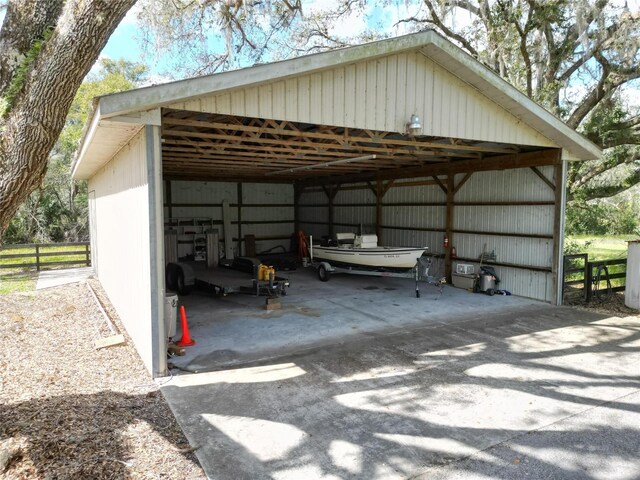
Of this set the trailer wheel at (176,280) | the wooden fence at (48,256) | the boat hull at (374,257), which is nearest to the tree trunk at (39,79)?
the trailer wheel at (176,280)

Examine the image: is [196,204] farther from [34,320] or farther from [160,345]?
[160,345]

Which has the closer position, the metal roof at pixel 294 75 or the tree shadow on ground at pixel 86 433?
the tree shadow on ground at pixel 86 433

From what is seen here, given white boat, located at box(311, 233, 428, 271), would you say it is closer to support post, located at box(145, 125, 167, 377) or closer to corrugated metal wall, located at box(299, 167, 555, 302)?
corrugated metal wall, located at box(299, 167, 555, 302)

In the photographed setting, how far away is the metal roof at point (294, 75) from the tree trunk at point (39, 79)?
1109 mm

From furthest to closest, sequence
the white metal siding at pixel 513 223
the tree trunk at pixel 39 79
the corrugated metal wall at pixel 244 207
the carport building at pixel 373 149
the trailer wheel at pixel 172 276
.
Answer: the corrugated metal wall at pixel 244 207 → the trailer wheel at pixel 172 276 → the white metal siding at pixel 513 223 → the carport building at pixel 373 149 → the tree trunk at pixel 39 79

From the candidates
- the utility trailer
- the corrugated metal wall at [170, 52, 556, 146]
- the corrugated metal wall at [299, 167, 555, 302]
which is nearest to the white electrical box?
the corrugated metal wall at [299, 167, 555, 302]

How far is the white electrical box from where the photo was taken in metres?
10.5

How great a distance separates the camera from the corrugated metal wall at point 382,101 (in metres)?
5.38

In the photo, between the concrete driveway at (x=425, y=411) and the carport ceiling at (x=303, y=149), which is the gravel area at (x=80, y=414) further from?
the carport ceiling at (x=303, y=149)

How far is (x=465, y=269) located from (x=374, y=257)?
2275 millimetres

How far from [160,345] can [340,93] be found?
13.2 feet

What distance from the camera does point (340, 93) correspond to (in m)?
5.92

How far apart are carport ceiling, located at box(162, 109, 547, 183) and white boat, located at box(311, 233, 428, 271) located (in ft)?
7.17

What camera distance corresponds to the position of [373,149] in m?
8.77
